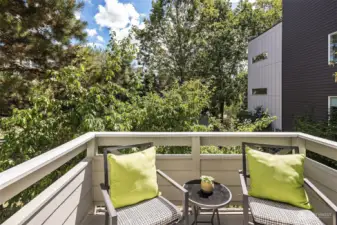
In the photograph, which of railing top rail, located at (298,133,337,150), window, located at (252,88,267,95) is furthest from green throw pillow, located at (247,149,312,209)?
window, located at (252,88,267,95)

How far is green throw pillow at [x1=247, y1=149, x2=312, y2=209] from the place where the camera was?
2025 mm

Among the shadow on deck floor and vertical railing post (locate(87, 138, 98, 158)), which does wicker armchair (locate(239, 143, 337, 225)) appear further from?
vertical railing post (locate(87, 138, 98, 158))

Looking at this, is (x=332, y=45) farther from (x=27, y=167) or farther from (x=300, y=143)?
(x=27, y=167)

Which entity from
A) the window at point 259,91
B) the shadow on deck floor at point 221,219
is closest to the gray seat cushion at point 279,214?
the shadow on deck floor at point 221,219

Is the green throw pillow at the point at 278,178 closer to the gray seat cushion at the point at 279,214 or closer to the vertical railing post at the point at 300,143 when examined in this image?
the gray seat cushion at the point at 279,214

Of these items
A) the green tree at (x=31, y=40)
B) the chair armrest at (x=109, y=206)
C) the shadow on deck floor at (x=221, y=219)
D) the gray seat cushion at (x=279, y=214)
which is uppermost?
the green tree at (x=31, y=40)

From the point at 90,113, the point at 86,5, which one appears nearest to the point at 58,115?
the point at 90,113

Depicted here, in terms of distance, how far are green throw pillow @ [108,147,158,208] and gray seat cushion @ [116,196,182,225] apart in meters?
0.07

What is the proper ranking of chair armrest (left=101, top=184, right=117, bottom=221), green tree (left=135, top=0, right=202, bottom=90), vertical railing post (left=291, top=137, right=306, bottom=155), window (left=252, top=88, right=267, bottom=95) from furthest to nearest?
green tree (left=135, top=0, right=202, bottom=90)
window (left=252, top=88, right=267, bottom=95)
vertical railing post (left=291, top=137, right=306, bottom=155)
chair armrest (left=101, top=184, right=117, bottom=221)

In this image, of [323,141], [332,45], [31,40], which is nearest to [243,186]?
[323,141]

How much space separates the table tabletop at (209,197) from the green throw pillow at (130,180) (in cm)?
36

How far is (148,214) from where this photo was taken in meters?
1.86

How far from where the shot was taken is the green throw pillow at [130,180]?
2.01m

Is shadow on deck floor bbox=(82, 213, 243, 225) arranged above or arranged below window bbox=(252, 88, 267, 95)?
below
